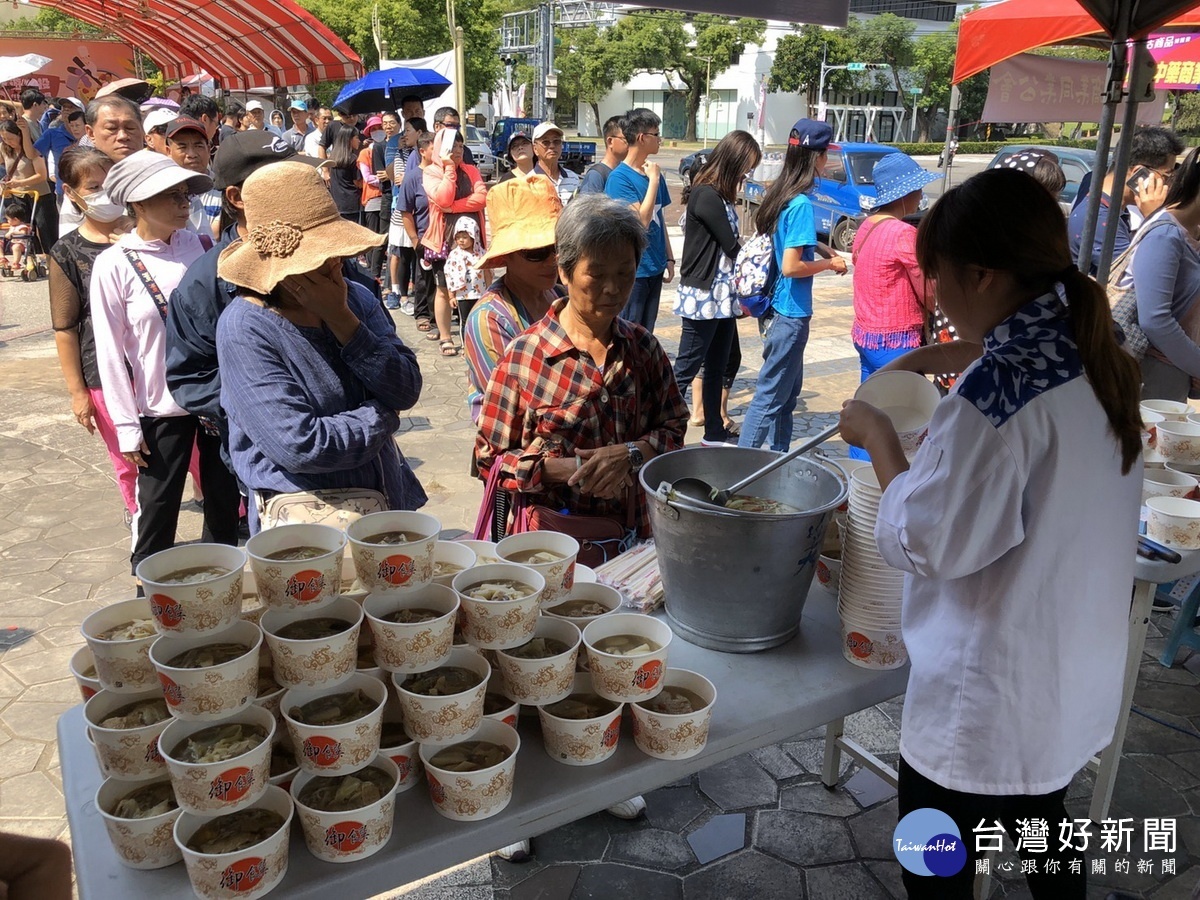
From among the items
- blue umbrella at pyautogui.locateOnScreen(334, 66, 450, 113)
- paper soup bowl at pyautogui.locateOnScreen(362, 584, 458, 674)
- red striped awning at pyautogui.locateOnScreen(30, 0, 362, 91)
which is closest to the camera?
paper soup bowl at pyautogui.locateOnScreen(362, 584, 458, 674)

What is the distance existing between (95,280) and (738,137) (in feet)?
12.0

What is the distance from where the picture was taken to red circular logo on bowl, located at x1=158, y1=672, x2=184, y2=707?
1.28 m

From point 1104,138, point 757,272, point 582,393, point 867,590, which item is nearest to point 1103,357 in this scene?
point 867,590

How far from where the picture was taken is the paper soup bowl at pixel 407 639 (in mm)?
1415

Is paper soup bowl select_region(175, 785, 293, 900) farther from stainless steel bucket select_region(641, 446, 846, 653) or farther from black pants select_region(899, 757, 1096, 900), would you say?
black pants select_region(899, 757, 1096, 900)

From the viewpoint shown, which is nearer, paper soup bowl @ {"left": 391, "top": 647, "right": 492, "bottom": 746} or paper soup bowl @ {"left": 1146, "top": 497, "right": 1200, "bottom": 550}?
paper soup bowl @ {"left": 391, "top": 647, "right": 492, "bottom": 746}

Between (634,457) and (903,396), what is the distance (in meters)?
0.72

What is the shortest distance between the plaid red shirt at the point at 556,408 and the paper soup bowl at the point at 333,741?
101 cm

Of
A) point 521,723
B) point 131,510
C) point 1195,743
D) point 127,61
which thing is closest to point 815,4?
point 521,723

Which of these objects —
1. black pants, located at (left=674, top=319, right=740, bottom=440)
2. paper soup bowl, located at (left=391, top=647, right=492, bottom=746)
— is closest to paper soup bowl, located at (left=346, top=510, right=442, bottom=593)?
paper soup bowl, located at (left=391, top=647, right=492, bottom=746)

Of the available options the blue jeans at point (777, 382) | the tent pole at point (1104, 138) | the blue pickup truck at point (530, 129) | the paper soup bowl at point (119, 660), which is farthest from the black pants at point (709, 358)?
the blue pickup truck at point (530, 129)

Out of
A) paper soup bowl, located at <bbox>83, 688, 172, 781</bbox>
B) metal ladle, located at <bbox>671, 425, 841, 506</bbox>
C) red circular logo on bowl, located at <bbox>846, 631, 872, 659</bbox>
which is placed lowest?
red circular logo on bowl, located at <bbox>846, 631, 872, 659</bbox>

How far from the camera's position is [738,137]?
17.3ft

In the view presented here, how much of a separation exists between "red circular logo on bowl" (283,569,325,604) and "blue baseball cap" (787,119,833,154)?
401 centimetres
